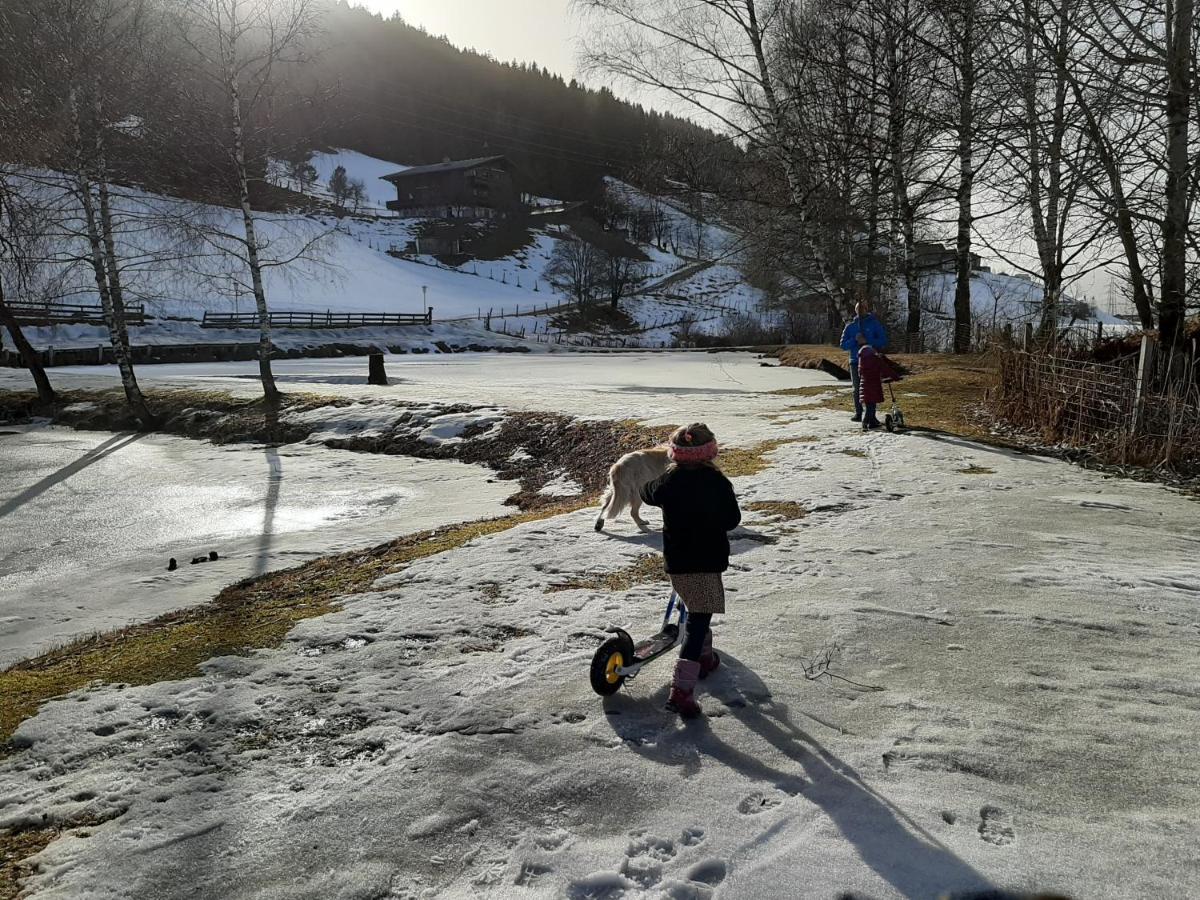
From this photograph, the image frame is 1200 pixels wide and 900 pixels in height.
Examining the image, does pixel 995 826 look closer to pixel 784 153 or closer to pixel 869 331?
pixel 869 331

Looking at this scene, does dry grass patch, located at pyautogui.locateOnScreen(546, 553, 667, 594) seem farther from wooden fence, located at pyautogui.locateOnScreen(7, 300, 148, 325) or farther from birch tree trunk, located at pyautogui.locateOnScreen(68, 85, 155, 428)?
wooden fence, located at pyautogui.locateOnScreen(7, 300, 148, 325)

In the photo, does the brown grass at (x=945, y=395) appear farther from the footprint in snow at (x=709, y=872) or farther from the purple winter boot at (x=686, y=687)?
the footprint in snow at (x=709, y=872)

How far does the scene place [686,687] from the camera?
3600 mm

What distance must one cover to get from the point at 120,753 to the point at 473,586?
8.23ft

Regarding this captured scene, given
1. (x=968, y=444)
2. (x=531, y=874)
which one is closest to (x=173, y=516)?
(x=531, y=874)

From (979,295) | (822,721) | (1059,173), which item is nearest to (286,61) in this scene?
(1059,173)

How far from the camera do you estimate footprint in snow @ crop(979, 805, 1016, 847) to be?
104 inches

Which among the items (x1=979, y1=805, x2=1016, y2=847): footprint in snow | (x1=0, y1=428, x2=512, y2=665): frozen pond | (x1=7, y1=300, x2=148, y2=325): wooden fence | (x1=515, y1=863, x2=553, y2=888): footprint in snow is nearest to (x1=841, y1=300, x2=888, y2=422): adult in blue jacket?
(x1=0, y1=428, x2=512, y2=665): frozen pond

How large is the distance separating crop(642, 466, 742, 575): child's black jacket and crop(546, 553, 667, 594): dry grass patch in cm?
166

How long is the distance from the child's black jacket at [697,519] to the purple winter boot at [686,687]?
1.61ft

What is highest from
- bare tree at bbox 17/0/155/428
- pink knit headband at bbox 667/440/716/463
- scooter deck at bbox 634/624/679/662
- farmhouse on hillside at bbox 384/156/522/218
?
farmhouse on hillside at bbox 384/156/522/218

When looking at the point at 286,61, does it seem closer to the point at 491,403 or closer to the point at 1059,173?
the point at 491,403

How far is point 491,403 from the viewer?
16.0 meters

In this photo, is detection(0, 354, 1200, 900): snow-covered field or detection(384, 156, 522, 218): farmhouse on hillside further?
detection(384, 156, 522, 218): farmhouse on hillside
